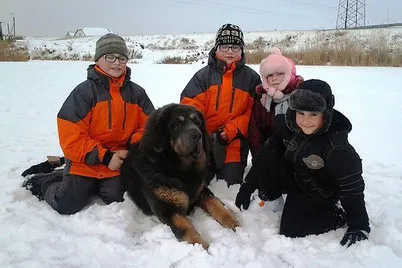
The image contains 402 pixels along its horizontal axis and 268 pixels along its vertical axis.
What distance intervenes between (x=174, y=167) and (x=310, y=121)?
1324 mm

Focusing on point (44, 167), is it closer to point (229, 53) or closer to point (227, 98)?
point (227, 98)

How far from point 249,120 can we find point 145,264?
229cm

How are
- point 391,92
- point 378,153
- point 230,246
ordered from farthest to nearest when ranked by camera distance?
point 391,92, point 378,153, point 230,246

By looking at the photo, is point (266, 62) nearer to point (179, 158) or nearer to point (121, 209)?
point (179, 158)

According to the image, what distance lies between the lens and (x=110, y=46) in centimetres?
366

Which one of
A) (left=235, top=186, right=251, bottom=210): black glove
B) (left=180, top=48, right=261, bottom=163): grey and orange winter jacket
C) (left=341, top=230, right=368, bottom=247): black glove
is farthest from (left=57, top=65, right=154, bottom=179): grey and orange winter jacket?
(left=341, top=230, right=368, bottom=247): black glove

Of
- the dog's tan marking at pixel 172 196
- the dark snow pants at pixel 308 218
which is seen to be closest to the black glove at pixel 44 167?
the dog's tan marking at pixel 172 196

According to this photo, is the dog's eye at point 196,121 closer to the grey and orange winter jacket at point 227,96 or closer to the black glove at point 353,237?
the grey and orange winter jacket at point 227,96

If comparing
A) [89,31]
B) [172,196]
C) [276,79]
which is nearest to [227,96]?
[276,79]

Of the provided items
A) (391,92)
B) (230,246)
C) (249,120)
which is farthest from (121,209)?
(391,92)

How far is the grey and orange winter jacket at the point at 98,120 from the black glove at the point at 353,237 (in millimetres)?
2337

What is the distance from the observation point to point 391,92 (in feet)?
26.5

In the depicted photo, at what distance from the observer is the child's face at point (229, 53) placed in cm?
417

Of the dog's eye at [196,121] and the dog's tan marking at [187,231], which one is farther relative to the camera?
the dog's eye at [196,121]
